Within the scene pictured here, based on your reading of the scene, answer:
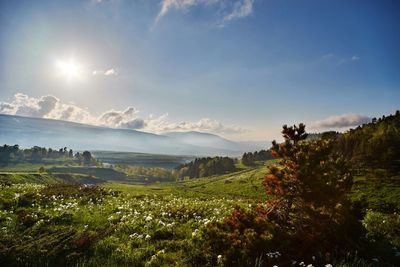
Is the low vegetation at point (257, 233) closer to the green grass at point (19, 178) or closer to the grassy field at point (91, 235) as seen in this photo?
the grassy field at point (91, 235)

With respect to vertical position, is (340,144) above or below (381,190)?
above

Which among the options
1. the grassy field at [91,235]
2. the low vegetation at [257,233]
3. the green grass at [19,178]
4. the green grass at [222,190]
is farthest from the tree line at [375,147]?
the green grass at [19,178]

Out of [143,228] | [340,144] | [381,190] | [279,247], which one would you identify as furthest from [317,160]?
[340,144]

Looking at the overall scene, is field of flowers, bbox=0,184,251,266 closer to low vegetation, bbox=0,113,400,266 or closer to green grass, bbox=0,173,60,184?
low vegetation, bbox=0,113,400,266

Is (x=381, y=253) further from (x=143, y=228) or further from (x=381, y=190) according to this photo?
(x=381, y=190)

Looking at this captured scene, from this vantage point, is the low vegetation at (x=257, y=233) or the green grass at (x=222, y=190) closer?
the low vegetation at (x=257, y=233)

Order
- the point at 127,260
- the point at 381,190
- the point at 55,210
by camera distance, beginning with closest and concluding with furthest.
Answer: the point at 127,260
the point at 55,210
the point at 381,190

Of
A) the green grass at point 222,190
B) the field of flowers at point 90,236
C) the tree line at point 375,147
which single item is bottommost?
the green grass at point 222,190

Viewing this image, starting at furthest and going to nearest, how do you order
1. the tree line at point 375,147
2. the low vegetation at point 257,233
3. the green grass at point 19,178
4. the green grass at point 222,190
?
1. the tree line at point 375,147
2. the green grass at point 222,190
3. the green grass at point 19,178
4. the low vegetation at point 257,233

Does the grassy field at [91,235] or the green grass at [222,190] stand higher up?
the grassy field at [91,235]

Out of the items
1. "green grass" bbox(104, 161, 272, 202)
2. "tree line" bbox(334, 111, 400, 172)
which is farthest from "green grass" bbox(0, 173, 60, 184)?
"tree line" bbox(334, 111, 400, 172)

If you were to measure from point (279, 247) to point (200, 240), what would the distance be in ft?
11.4

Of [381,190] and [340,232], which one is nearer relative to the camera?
[340,232]

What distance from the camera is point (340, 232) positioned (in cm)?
1184
